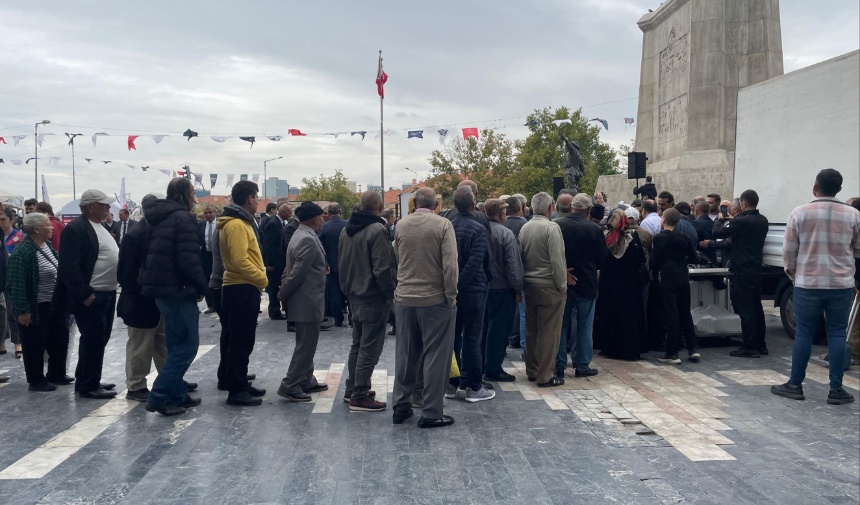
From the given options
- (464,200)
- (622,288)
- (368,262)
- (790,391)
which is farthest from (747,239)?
(368,262)

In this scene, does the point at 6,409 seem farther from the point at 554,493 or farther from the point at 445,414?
the point at 554,493

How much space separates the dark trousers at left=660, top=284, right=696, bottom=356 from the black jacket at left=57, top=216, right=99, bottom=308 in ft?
19.4

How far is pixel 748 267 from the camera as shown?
27.0ft

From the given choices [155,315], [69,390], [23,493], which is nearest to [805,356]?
[155,315]

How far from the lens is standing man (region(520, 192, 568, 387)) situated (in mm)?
6742

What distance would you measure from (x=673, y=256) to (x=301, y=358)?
14.1ft

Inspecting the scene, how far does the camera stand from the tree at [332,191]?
8394 cm

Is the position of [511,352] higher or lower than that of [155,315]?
lower

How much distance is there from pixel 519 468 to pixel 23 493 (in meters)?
3.00

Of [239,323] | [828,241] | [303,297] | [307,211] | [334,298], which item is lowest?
[334,298]

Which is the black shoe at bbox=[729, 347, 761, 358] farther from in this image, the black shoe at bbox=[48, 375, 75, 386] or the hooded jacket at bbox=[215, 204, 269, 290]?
the black shoe at bbox=[48, 375, 75, 386]

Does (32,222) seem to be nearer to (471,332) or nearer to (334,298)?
(471,332)

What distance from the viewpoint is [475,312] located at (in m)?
6.24

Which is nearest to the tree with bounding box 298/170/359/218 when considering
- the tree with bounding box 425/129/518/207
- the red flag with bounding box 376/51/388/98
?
the tree with bounding box 425/129/518/207
